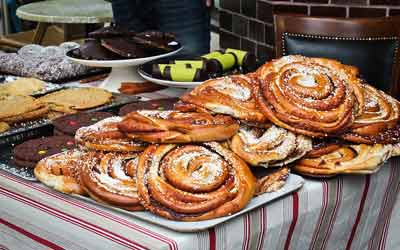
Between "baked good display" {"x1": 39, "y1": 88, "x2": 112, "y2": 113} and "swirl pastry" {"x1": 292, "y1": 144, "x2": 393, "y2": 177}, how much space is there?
0.61 metres

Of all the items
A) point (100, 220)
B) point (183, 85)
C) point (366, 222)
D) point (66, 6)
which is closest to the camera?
point (100, 220)

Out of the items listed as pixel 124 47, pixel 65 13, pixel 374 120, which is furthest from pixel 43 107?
pixel 65 13

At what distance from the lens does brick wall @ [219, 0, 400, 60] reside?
2406 mm

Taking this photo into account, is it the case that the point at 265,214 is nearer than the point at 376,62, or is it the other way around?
the point at 265,214

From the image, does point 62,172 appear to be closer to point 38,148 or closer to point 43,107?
point 38,148

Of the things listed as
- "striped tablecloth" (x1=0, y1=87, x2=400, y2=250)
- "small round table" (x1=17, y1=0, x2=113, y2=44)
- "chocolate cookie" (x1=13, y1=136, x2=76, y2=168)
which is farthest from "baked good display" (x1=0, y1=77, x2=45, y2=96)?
"small round table" (x1=17, y1=0, x2=113, y2=44)

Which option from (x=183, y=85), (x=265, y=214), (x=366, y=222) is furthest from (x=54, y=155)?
(x=366, y=222)

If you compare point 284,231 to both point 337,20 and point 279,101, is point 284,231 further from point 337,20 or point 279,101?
point 337,20

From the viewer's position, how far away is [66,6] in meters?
3.52

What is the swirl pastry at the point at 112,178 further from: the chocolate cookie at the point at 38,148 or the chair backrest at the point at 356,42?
the chair backrest at the point at 356,42

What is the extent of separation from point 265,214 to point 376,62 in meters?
0.93

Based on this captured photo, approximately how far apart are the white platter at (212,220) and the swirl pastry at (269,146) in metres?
0.04

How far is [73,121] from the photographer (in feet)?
5.05

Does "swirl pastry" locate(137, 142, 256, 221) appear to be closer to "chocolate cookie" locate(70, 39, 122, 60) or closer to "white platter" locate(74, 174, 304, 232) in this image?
"white platter" locate(74, 174, 304, 232)
